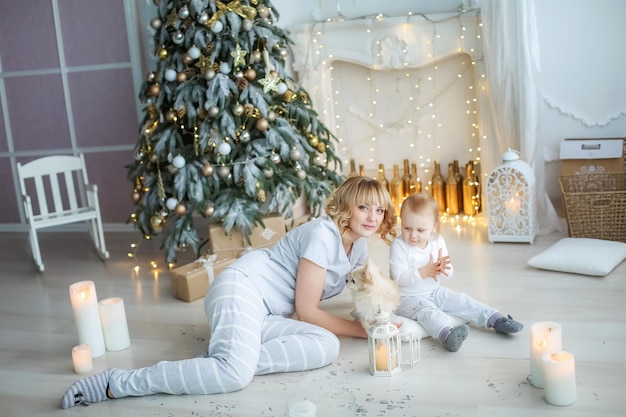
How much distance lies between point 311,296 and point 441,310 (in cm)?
56

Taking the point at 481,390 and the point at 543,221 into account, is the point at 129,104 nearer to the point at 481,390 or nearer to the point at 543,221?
the point at 543,221

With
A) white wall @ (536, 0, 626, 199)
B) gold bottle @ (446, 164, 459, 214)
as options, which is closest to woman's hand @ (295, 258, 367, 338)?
white wall @ (536, 0, 626, 199)

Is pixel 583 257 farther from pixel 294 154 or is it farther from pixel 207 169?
pixel 207 169

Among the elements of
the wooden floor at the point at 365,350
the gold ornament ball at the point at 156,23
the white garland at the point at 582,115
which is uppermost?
the gold ornament ball at the point at 156,23

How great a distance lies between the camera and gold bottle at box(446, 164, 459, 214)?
4926 mm

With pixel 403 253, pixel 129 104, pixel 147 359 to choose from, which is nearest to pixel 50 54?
pixel 129 104

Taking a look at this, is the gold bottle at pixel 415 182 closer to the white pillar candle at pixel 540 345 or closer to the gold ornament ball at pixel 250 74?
the gold ornament ball at pixel 250 74

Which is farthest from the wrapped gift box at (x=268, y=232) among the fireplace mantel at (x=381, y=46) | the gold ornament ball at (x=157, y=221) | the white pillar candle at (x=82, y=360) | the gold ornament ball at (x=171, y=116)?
the white pillar candle at (x=82, y=360)

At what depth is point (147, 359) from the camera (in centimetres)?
315

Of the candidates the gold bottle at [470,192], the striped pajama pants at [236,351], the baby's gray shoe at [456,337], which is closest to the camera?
the striped pajama pants at [236,351]

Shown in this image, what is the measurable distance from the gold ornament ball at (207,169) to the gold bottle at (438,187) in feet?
5.23

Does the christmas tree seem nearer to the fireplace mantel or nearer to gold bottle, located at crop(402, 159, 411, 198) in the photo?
the fireplace mantel

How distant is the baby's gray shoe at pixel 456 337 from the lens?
285 centimetres

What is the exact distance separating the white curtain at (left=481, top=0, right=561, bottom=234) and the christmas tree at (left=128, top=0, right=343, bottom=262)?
1.13 metres
